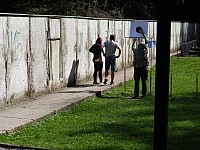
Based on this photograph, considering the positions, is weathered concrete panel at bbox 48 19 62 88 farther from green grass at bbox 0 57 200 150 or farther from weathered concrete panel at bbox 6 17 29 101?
weathered concrete panel at bbox 6 17 29 101

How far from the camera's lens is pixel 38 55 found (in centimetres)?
1453

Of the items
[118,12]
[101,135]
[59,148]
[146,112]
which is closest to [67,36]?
[146,112]

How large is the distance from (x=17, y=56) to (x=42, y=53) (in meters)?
1.62

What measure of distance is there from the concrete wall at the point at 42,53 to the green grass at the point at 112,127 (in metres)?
1.50

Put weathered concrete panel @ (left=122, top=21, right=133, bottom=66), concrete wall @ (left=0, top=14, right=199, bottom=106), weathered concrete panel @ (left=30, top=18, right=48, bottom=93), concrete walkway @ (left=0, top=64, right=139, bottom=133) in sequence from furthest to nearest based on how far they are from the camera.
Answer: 1. weathered concrete panel @ (left=122, top=21, right=133, bottom=66)
2. weathered concrete panel @ (left=30, top=18, right=48, bottom=93)
3. concrete wall @ (left=0, top=14, right=199, bottom=106)
4. concrete walkway @ (left=0, top=64, right=139, bottom=133)

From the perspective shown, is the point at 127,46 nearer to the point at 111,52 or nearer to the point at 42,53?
the point at 111,52

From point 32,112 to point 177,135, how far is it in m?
3.65

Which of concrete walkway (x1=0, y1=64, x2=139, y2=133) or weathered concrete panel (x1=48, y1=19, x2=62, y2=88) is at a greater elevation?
weathered concrete panel (x1=48, y1=19, x2=62, y2=88)

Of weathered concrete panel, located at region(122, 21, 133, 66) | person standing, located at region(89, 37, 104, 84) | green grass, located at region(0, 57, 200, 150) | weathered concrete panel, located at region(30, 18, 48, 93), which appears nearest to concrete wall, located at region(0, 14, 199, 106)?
weathered concrete panel, located at region(30, 18, 48, 93)

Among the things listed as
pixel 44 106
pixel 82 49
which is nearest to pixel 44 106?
pixel 44 106

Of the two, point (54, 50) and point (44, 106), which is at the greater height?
point (54, 50)

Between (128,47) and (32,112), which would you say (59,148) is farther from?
(128,47)

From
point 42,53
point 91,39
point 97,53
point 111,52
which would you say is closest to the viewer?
point 42,53

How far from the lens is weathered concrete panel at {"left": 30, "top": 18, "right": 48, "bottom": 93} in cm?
1418
